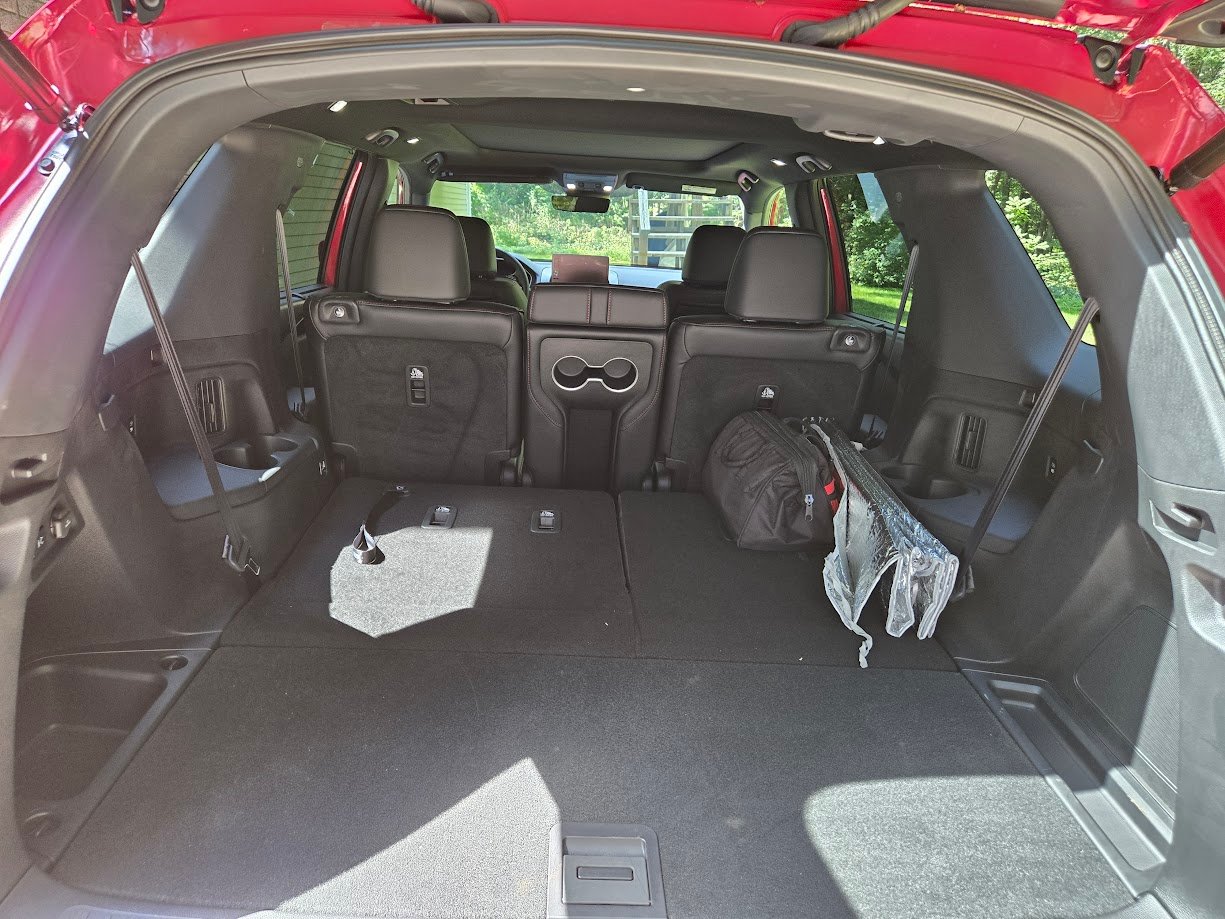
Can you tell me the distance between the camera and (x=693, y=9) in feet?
3.54

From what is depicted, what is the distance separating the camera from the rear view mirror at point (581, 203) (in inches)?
167

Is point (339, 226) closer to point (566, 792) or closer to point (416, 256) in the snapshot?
point (416, 256)

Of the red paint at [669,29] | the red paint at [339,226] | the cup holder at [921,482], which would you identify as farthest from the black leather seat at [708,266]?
the red paint at [669,29]

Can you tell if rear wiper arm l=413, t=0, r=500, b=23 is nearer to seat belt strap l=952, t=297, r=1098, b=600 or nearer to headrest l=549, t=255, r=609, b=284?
seat belt strap l=952, t=297, r=1098, b=600

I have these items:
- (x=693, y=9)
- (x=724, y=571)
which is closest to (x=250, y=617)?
(x=724, y=571)

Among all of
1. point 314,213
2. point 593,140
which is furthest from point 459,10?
point 314,213

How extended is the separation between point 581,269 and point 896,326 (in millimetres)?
1224

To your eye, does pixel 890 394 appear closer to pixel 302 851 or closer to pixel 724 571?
pixel 724 571

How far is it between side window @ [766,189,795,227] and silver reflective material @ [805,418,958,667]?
7.10 ft

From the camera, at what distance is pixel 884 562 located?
1.94 m

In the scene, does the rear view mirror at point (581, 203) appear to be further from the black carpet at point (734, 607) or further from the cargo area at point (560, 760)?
the cargo area at point (560, 760)

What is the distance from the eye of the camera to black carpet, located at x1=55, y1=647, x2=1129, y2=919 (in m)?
1.26

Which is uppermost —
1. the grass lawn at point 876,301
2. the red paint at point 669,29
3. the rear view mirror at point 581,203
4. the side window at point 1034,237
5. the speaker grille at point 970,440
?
the red paint at point 669,29

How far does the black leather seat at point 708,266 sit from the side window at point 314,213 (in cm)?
161
